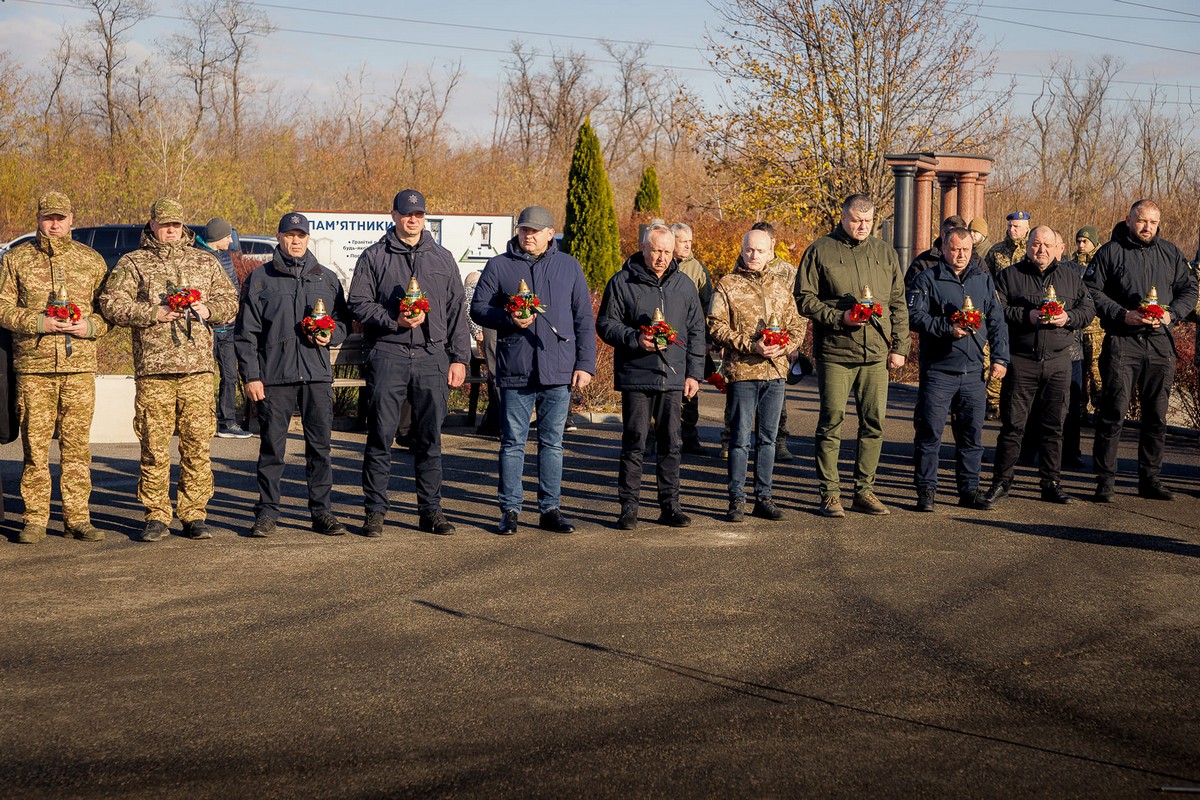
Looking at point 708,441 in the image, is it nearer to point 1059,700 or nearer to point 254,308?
point 254,308

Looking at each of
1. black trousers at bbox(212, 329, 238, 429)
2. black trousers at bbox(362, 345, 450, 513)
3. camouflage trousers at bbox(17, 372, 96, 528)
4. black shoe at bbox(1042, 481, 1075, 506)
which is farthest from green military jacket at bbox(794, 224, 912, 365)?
black trousers at bbox(212, 329, 238, 429)

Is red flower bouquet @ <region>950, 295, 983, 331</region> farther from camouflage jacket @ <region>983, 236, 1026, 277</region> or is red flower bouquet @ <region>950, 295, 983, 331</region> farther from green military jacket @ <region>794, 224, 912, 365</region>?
camouflage jacket @ <region>983, 236, 1026, 277</region>

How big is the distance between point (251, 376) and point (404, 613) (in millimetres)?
2692

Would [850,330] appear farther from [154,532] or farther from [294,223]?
[154,532]

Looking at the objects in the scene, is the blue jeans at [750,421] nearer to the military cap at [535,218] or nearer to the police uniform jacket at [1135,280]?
the military cap at [535,218]

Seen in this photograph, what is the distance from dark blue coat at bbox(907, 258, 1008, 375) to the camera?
32.1ft

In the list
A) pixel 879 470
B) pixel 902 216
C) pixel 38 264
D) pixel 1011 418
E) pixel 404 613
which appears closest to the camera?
pixel 404 613

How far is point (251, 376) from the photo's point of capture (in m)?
8.76

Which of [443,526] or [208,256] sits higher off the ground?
[208,256]

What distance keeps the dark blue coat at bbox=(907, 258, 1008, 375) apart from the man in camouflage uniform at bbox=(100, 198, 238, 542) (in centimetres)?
498

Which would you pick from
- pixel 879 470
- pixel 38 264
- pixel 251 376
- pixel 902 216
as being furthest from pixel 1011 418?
pixel 902 216

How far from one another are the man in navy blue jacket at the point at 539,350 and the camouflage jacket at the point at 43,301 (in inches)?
98.9

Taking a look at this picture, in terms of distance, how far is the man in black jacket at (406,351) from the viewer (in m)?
8.91

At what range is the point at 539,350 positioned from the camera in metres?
9.05
